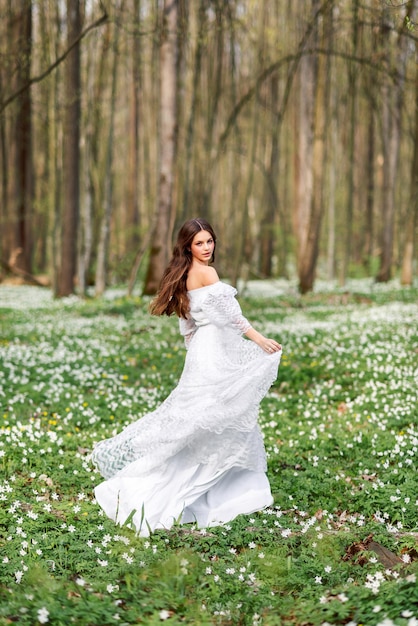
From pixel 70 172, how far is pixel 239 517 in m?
16.9

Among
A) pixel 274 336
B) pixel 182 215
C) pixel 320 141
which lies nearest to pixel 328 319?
pixel 274 336

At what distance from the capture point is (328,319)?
1487 centimetres

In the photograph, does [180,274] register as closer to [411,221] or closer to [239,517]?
[239,517]

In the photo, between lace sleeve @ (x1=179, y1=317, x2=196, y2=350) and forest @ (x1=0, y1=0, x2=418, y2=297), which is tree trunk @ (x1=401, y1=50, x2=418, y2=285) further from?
lace sleeve @ (x1=179, y1=317, x2=196, y2=350)

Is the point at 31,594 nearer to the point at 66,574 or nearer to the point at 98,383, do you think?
the point at 66,574

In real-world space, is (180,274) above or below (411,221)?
below

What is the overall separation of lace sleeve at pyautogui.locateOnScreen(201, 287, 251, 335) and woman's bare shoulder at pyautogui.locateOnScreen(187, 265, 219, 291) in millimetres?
149

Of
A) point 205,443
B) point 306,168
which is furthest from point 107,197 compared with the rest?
point 205,443

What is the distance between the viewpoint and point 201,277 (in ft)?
18.7


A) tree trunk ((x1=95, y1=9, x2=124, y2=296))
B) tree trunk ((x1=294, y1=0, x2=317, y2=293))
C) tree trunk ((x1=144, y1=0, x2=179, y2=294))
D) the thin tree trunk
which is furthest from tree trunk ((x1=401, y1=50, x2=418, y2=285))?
tree trunk ((x1=95, y1=9, x2=124, y2=296))

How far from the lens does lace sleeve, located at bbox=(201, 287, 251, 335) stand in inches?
221

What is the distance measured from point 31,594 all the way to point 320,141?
18514 millimetres

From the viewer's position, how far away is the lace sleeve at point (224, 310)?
5613mm

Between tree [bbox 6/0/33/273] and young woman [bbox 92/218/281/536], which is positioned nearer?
young woman [bbox 92/218/281/536]
